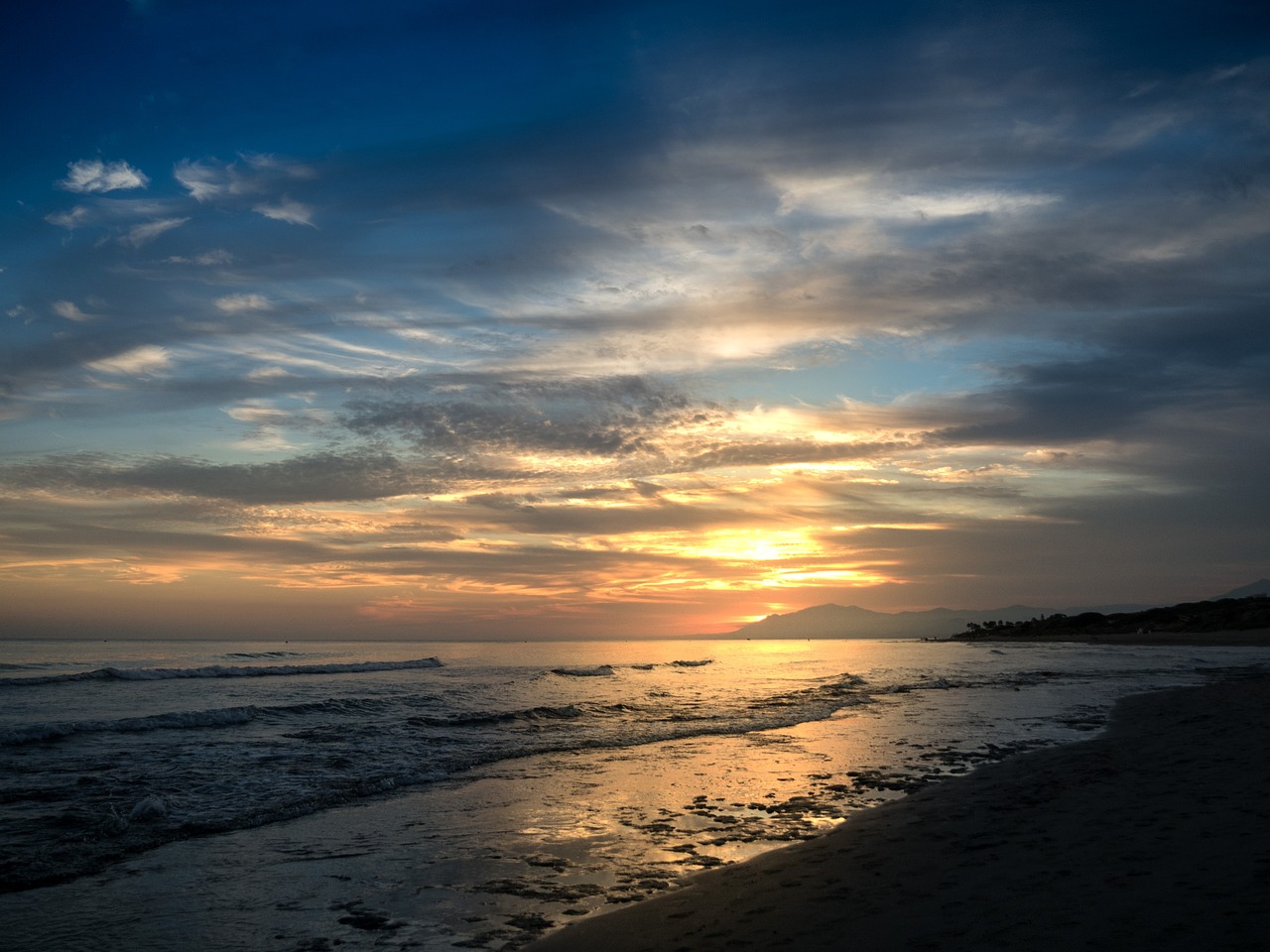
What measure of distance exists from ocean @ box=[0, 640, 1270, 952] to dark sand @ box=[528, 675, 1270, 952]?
2.81ft

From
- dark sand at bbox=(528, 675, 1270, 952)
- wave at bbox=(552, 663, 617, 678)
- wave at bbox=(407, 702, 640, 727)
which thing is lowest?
wave at bbox=(552, 663, 617, 678)

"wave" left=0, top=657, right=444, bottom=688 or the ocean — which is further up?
the ocean

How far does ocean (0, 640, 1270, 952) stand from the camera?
312 inches

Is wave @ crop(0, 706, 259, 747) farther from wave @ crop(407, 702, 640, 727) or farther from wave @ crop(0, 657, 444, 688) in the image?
wave @ crop(0, 657, 444, 688)

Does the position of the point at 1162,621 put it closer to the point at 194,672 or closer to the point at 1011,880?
the point at 194,672

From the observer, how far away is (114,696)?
3148 centimetres

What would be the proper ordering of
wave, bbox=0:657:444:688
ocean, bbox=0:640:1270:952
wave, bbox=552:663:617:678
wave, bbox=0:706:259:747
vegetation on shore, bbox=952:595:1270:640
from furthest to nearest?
vegetation on shore, bbox=952:595:1270:640 → wave, bbox=552:663:617:678 → wave, bbox=0:657:444:688 → wave, bbox=0:706:259:747 → ocean, bbox=0:640:1270:952

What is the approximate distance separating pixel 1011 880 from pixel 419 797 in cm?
993

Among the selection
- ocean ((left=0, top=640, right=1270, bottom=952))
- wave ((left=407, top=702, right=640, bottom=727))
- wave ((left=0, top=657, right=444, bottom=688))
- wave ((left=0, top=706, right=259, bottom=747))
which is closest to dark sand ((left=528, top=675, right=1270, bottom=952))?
ocean ((left=0, top=640, right=1270, bottom=952))

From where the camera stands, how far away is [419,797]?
13664 millimetres

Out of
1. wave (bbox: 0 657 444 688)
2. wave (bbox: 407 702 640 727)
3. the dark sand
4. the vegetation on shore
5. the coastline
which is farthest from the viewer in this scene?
the vegetation on shore

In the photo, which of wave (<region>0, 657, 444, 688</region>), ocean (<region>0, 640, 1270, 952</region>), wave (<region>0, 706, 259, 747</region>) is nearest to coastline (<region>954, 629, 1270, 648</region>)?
ocean (<region>0, 640, 1270, 952</region>)

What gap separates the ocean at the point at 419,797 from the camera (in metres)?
7.92

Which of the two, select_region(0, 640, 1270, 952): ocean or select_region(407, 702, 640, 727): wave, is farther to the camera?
select_region(407, 702, 640, 727): wave
